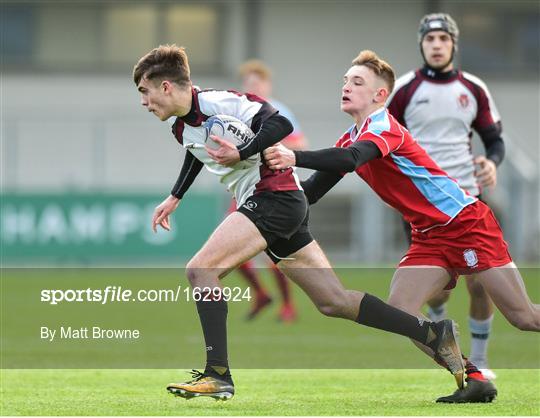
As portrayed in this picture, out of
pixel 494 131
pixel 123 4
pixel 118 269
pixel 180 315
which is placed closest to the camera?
pixel 494 131

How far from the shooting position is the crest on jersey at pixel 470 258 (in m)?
7.45

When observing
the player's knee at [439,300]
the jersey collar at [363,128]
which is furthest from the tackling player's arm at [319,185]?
the player's knee at [439,300]

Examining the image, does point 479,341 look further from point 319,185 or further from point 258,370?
point 319,185

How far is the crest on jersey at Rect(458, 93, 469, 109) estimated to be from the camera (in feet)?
30.4

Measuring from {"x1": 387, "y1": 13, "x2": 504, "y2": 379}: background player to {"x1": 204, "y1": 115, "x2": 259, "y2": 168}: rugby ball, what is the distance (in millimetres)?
2200

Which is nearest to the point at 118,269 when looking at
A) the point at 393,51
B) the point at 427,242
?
the point at 393,51

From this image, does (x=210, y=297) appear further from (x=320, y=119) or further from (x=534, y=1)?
(x=534, y=1)

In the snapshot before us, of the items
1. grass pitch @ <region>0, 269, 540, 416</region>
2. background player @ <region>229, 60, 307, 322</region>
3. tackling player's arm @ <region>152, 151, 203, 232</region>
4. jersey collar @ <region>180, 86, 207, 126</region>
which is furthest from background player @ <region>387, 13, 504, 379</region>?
background player @ <region>229, 60, 307, 322</region>

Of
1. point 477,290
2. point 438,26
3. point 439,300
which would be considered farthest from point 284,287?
point 438,26

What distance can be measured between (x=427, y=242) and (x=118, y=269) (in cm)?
1280

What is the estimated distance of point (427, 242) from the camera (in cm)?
759

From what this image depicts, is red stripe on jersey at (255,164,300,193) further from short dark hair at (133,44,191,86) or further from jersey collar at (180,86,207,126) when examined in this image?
short dark hair at (133,44,191,86)

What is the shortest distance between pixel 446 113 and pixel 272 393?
8.44 feet

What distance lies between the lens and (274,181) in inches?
288
